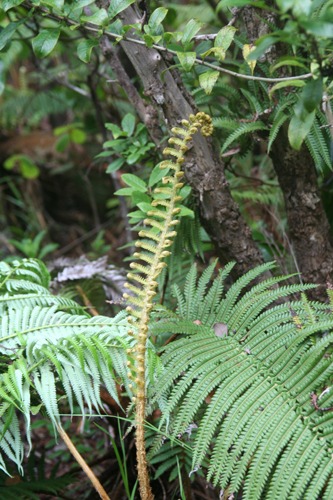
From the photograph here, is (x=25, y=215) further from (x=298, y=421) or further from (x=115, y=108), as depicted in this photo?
(x=298, y=421)

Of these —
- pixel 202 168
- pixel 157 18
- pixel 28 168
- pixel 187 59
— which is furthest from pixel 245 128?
pixel 28 168

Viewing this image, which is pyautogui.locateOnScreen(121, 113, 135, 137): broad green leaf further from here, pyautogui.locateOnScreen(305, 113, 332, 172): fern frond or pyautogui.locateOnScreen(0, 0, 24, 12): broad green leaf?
pyautogui.locateOnScreen(305, 113, 332, 172): fern frond

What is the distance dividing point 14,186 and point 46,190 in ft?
1.10

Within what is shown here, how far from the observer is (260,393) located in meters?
1.38

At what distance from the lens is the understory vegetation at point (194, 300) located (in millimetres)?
1327

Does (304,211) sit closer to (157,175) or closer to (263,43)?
(157,175)

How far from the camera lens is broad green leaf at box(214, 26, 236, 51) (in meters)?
1.64

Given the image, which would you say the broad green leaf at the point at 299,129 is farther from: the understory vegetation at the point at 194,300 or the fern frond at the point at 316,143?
the fern frond at the point at 316,143

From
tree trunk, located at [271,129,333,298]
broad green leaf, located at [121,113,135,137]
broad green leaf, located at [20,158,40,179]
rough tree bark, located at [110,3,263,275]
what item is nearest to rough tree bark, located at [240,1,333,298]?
tree trunk, located at [271,129,333,298]

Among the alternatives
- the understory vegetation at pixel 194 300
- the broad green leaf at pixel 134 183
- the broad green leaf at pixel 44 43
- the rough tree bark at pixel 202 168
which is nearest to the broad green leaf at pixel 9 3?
the understory vegetation at pixel 194 300

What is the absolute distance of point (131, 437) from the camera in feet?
6.46

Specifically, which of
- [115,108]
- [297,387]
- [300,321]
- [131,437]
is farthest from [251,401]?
[115,108]

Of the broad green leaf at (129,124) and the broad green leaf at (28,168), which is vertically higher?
the broad green leaf at (28,168)

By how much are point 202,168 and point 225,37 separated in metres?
0.41
